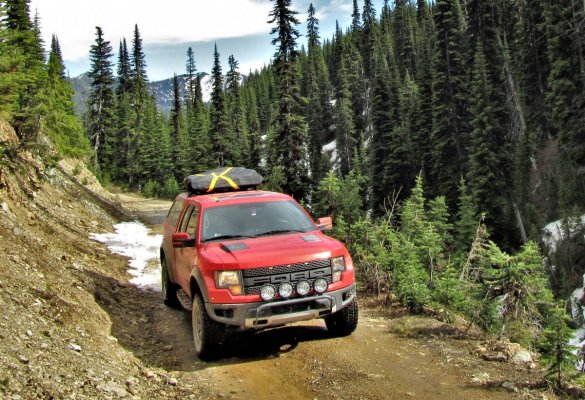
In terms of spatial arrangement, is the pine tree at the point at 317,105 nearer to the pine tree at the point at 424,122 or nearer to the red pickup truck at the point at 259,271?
the pine tree at the point at 424,122

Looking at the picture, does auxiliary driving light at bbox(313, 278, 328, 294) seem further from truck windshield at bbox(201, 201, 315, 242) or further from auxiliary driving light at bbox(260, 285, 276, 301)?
truck windshield at bbox(201, 201, 315, 242)

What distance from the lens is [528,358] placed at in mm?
6371

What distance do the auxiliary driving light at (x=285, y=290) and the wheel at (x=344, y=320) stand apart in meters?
1.16

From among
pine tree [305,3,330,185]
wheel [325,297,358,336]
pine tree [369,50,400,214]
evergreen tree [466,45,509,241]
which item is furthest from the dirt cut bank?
pine tree [305,3,330,185]

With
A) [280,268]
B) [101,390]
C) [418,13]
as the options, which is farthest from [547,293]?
[418,13]

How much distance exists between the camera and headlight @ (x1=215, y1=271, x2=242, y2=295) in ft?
20.4

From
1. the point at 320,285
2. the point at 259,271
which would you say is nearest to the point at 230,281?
the point at 259,271

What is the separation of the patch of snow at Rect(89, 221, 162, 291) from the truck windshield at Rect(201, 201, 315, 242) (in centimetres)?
477

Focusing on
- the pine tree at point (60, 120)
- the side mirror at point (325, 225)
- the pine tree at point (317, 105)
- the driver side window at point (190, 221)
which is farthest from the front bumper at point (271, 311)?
the pine tree at point (317, 105)

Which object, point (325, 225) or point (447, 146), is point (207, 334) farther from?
point (447, 146)

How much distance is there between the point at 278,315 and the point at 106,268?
7388mm

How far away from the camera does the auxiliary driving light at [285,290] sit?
6.18m

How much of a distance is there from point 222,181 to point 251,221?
278 centimetres

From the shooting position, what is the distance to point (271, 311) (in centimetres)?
612
